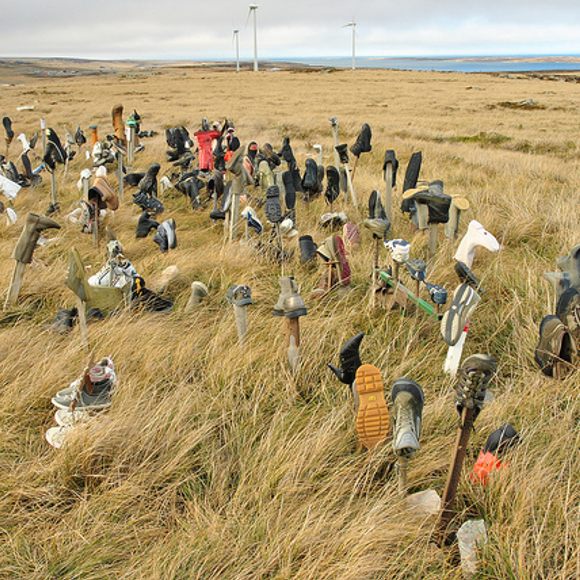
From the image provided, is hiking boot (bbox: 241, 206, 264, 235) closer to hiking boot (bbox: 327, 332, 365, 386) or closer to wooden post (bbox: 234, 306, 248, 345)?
wooden post (bbox: 234, 306, 248, 345)

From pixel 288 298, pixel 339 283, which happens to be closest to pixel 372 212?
pixel 339 283

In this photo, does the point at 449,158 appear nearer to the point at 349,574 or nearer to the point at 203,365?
the point at 203,365

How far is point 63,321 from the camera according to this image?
3596 millimetres

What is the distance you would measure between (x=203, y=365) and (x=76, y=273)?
0.91m

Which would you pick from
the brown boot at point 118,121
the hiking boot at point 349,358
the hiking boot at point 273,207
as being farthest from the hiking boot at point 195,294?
the brown boot at point 118,121

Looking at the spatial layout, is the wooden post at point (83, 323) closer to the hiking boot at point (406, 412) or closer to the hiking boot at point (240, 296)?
the hiking boot at point (240, 296)

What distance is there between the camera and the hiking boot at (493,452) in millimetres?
2037

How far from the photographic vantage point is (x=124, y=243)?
5684 mm

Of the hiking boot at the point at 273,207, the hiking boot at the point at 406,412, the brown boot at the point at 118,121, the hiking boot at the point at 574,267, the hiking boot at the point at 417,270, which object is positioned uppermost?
the brown boot at the point at 118,121

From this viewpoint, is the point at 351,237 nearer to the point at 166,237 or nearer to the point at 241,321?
the point at 166,237

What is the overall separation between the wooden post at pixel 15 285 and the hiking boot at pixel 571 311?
142 inches

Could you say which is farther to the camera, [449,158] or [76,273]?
[449,158]

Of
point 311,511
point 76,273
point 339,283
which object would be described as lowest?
point 311,511

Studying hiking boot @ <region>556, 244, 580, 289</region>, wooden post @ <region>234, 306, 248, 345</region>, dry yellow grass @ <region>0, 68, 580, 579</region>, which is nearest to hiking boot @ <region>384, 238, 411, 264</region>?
dry yellow grass @ <region>0, 68, 580, 579</region>
